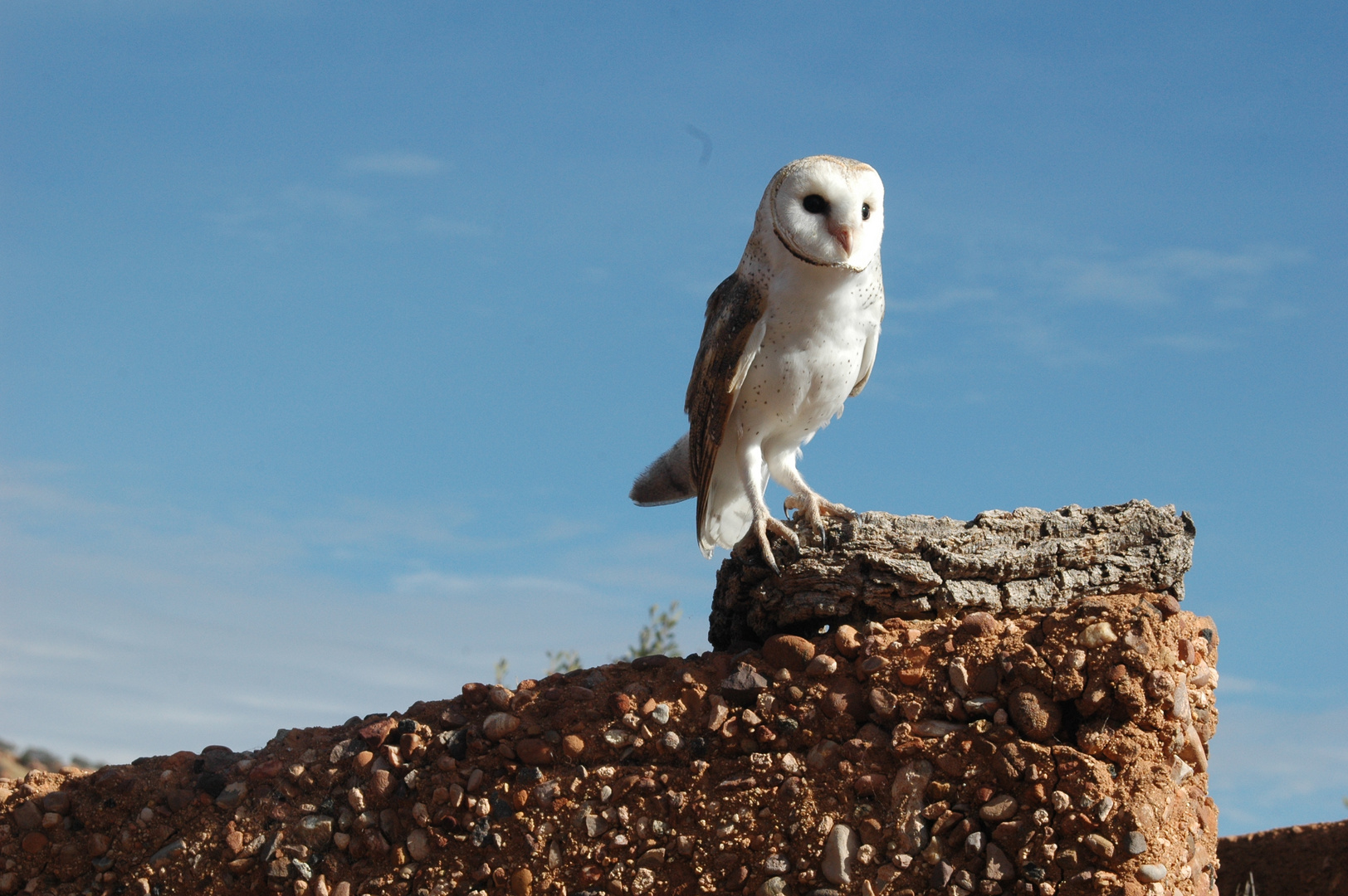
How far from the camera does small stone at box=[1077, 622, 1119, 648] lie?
452cm

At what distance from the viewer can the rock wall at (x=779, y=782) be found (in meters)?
4.40

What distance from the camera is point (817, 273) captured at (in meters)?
5.60

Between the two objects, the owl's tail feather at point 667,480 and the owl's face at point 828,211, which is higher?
the owl's face at point 828,211

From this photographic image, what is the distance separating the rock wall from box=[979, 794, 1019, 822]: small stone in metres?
0.02

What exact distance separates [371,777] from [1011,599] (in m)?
3.01

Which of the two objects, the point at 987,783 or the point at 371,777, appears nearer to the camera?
the point at 987,783

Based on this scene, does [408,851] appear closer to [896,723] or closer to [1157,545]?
[896,723]

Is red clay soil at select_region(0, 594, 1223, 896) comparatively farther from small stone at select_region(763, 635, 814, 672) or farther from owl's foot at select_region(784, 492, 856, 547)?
owl's foot at select_region(784, 492, 856, 547)

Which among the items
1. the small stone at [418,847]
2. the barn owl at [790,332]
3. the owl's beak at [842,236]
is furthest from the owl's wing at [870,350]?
the small stone at [418,847]

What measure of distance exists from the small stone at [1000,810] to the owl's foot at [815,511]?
4.57 feet

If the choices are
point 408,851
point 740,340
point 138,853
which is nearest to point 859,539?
point 740,340

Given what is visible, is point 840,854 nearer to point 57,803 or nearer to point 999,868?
point 999,868

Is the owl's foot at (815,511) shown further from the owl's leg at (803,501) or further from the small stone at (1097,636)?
the small stone at (1097,636)

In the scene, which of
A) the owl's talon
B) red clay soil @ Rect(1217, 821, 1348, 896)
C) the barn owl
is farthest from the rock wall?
red clay soil @ Rect(1217, 821, 1348, 896)
